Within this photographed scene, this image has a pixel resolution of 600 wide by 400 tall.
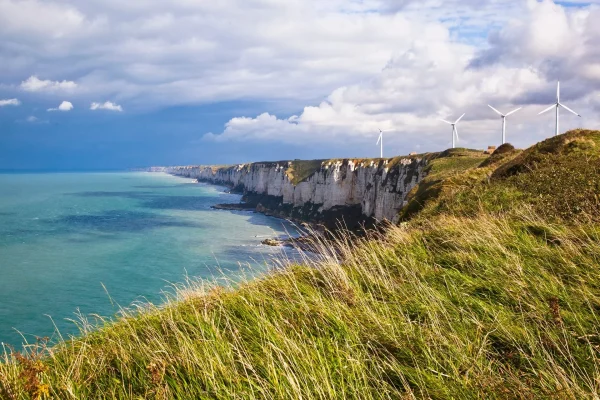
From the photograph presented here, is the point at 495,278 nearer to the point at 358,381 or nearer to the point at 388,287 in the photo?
the point at 388,287

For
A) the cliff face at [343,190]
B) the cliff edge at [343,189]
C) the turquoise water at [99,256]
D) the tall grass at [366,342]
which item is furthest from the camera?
the cliff face at [343,190]

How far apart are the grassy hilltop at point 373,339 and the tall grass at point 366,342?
0.07ft

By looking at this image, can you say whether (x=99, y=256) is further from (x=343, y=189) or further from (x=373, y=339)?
(x=373, y=339)

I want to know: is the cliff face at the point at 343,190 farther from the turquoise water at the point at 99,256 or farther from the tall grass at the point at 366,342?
the tall grass at the point at 366,342

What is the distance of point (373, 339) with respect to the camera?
476 centimetres

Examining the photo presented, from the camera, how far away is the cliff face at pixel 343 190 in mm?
85750

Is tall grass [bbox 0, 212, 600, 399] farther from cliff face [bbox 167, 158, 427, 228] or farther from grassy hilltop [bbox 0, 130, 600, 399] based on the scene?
cliff face [bbox 167, 158, 427, 228]

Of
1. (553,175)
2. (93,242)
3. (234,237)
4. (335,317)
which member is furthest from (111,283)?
(335,317)

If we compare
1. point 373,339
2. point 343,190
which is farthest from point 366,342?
point 343,190

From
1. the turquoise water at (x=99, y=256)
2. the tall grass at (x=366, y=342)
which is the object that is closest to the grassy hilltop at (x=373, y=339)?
the tall grass at (x=366, y=342)

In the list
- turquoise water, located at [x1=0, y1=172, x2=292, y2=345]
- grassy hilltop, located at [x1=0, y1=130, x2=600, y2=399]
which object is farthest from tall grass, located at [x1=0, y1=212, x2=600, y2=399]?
turquoise water, located at [x1=0, y1=172, x2=292, y2=345]

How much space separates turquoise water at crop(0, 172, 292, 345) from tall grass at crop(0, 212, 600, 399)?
6.39m

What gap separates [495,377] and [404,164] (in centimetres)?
8645

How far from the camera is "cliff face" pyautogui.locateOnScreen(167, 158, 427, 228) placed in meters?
85.8
